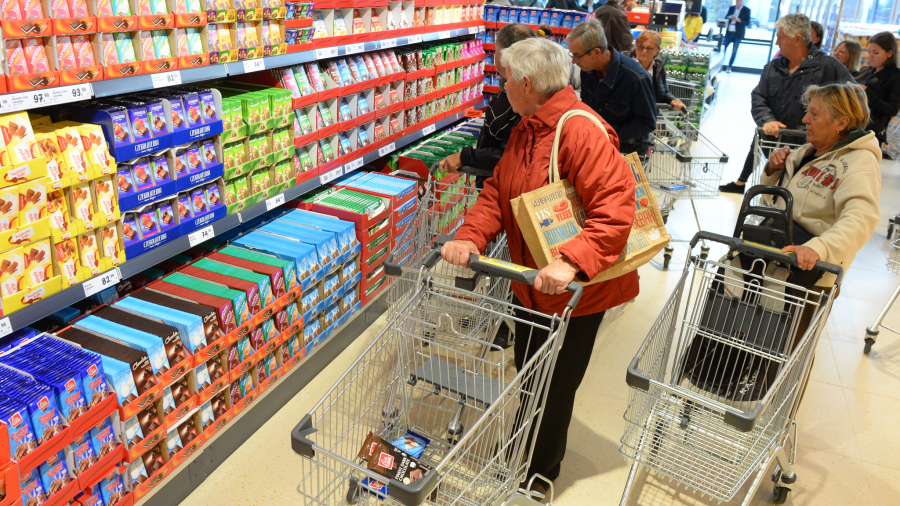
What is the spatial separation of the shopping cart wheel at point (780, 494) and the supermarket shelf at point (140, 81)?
10.3ft

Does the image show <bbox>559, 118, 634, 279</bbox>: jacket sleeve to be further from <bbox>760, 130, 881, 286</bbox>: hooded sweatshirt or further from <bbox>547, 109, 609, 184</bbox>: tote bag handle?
<bbox>760, 130, 881, 286</bbox>: hooded sweatshirt

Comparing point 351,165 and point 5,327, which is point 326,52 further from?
point 5,327

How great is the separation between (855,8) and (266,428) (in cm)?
1505

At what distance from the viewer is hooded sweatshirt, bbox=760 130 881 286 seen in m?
2.71

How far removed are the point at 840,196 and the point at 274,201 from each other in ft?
9.03

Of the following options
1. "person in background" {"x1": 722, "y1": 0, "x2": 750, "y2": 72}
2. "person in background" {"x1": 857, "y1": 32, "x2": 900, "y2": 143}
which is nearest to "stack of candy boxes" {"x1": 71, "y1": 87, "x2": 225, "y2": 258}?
"person in background" {"x1": 857, "y1": 32, "x2": 900, "y2": 143}

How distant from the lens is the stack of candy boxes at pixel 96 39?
2070mm

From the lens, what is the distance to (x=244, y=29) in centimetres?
308

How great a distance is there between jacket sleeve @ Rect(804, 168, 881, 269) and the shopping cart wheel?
Answer: 104 centimetres

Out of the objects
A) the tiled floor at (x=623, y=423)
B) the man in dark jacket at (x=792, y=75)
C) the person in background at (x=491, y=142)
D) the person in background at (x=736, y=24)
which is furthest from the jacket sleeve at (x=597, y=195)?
the person in background at (x=736, y=24)

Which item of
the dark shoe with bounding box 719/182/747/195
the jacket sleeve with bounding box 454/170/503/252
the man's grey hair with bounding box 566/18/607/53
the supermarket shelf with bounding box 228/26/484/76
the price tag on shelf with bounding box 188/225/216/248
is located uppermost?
the man's grey hair with bounding box 566/18/607/53

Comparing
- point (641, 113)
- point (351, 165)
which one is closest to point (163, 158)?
point (351, 165)

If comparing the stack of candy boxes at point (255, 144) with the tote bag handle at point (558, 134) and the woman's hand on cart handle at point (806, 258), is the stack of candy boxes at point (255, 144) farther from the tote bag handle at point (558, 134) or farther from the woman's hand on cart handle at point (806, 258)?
the woman's hand on cart handle at point (806, 258)

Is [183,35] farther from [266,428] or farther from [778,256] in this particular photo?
[778,256]
